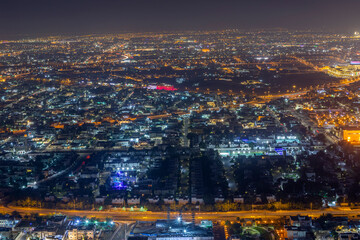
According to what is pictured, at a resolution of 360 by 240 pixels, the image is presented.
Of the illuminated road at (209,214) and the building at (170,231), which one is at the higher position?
the illuminated road at (209,214)

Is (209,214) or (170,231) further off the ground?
(209,214)

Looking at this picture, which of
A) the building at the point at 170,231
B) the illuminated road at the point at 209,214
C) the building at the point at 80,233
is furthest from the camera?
the illuminated road at the point at 209,214

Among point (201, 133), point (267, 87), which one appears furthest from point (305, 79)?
point (201, 133)

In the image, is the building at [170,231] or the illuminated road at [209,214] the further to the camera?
the illuminated road at [209,214]

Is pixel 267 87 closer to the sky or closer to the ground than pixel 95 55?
closer to the ground

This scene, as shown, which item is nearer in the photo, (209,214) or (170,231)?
(170,231)

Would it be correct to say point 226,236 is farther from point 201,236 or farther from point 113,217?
point 113,217

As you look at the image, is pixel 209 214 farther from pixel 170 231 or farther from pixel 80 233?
pixel 80 233

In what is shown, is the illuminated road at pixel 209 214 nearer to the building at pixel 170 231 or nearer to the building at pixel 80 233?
the building at pixel 170 231

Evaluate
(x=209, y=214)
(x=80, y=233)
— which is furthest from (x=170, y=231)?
(x=80, y=233)

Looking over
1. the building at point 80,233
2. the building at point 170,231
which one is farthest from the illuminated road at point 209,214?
the building at point 80,233

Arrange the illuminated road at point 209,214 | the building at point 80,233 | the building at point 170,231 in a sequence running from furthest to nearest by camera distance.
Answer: the illuminated road at point 209,214, the building at point 80,233, the building at point 170,231
